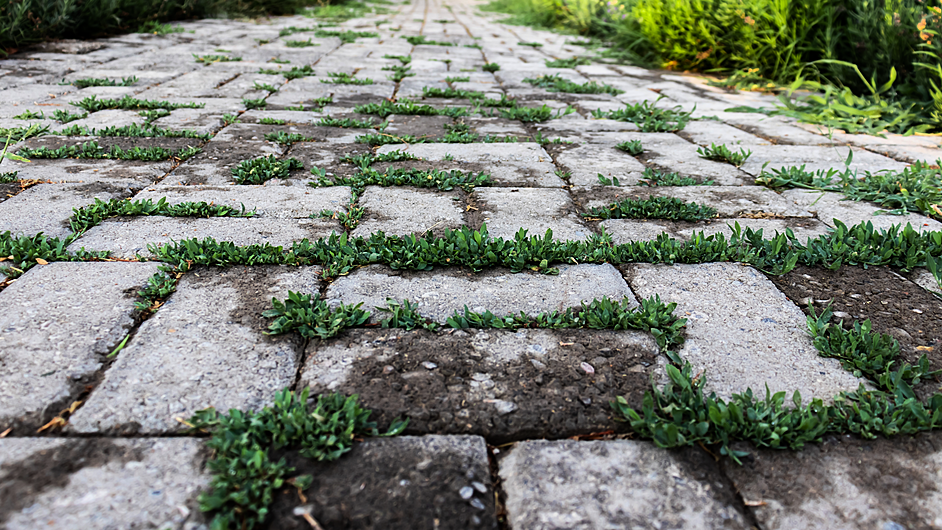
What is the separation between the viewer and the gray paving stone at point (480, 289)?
5.27ft

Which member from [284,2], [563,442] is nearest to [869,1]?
[563,442]

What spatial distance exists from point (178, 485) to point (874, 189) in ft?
9.24

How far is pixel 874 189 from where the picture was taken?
97.9 inches

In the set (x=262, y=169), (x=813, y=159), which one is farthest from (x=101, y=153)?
(x=813, y=159)

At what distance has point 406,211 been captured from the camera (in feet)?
7.30

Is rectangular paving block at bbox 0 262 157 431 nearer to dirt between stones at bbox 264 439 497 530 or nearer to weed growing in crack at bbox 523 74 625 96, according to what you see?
dirt between stones at bbox 264 439 497 530

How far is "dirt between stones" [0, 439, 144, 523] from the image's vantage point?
0.96 m

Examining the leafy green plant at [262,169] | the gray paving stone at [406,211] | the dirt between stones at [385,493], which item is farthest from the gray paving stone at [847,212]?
the leafy green plant at [262,169]

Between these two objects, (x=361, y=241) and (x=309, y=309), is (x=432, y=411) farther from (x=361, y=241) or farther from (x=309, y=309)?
(x=361, y=241)

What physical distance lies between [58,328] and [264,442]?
727 mm

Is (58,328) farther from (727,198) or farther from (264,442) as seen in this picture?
(727,198)

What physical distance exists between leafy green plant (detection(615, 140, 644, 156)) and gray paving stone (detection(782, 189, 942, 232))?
2.55 ft

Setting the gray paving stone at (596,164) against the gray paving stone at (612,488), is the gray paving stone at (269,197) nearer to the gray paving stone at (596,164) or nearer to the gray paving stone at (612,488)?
the gray paving stone at (596,164)

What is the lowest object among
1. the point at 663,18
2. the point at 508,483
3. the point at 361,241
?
the point at 508,483
